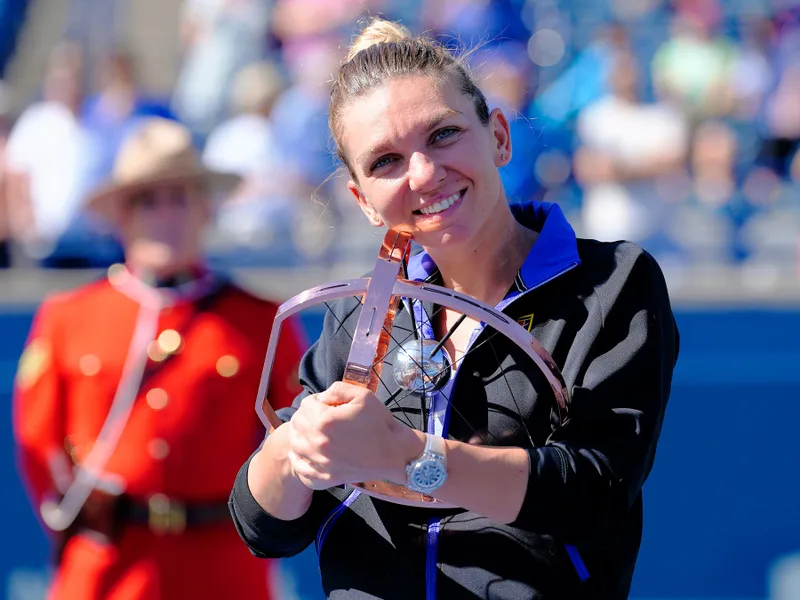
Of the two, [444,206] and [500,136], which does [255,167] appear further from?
[444,206]

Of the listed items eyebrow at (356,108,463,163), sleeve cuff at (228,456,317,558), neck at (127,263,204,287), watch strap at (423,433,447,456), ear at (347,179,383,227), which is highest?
eyebrow at (356,108,463,163)

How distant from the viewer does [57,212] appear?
604cm

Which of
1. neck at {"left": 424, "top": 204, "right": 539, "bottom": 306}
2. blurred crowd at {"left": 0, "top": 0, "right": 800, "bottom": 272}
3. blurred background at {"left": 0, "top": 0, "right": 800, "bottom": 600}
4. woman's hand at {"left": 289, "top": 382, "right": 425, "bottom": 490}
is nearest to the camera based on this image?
woman's hand at {"left": 289, "top": 382, "right": 425, "bottom": 490}

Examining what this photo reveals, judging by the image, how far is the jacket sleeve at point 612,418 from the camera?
59.4 inches

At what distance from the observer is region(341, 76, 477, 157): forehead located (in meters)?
1.62

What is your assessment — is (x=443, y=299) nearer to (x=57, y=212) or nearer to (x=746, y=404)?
(x=746, y=404)

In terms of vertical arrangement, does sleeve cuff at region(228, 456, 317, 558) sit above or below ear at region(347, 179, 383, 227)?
below

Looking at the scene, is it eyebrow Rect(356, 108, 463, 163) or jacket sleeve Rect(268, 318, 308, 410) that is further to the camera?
jacket sleeve Rect(268, 318, 308, 410)

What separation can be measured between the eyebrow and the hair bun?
197 millimetres

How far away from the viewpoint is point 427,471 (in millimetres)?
1437

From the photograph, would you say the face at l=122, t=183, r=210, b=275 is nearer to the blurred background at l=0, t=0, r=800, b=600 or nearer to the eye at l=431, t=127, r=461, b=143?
the blurred background at l=0, t=0, r=800, b=600

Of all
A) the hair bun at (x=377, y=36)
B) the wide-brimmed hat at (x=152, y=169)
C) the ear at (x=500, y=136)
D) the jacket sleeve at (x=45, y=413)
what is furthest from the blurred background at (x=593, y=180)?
the ear at (x=500, y=136)

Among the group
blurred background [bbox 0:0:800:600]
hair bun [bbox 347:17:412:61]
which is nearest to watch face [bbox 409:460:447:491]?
hair bun [bbox 347:17:412:61]

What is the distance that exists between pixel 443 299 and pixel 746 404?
3.87m
